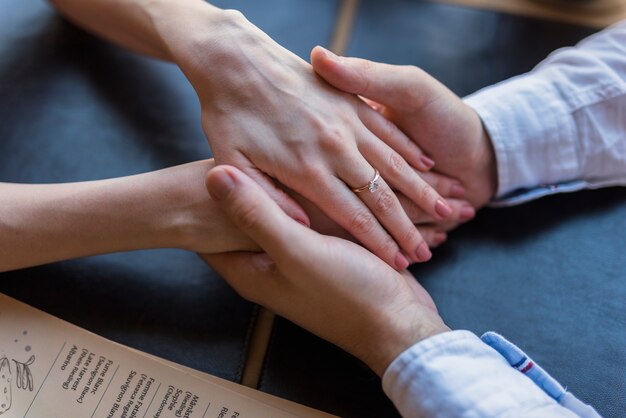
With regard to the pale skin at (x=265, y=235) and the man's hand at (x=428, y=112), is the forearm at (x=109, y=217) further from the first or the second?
the man's hand at (x=428, y=112)

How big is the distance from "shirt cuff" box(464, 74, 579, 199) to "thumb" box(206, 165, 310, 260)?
13.5 inches

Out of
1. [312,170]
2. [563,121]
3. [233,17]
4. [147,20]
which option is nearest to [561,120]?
[563,121]

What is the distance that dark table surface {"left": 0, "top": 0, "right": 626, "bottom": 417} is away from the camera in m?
0.75

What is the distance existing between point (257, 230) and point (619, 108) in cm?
55

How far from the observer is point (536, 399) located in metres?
0.61

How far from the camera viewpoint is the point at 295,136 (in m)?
0.74

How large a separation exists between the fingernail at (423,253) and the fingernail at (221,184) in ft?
0.89

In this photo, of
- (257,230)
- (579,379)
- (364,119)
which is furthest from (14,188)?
(579,379)

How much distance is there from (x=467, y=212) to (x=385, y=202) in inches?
5.7

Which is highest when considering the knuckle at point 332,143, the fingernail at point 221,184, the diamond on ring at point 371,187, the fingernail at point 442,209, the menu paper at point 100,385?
the knuckle at point 332,143

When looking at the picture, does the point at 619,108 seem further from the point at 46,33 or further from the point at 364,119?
the point at 46,33

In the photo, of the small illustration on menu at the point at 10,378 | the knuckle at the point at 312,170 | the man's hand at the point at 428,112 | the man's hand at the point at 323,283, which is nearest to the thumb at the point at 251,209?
the man's hand at the point at 323,283

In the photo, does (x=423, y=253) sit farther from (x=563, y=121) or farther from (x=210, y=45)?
(x=210, y=45)

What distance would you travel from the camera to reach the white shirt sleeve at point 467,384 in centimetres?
60
